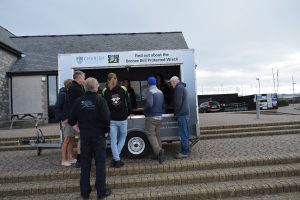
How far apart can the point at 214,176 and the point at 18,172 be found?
3.86 m

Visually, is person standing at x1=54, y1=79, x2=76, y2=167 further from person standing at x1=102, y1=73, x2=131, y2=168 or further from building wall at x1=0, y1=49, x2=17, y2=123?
building wall at x1=0, y1=49, x2=17, y2=123

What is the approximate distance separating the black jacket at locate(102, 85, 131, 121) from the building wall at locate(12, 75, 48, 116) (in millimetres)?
13254

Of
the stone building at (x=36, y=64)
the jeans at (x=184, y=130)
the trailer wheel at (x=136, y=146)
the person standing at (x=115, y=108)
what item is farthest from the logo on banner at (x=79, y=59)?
the stone building at (x=36, y=64)

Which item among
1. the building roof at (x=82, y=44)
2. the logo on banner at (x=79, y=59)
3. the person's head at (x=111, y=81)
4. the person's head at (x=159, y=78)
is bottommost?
the person's head at (x=111, y=81)

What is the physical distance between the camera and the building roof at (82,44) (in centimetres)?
1943

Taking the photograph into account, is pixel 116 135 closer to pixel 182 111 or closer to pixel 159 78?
pixel 182 111

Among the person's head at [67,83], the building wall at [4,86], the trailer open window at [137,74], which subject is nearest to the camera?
the person's head at [67,83]

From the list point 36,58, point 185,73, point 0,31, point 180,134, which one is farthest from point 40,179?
point 0,31

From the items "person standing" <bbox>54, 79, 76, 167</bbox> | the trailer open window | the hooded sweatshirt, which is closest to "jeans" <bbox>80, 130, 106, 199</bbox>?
"person standing" <bbox>54, 79, 76, 167</bbox>

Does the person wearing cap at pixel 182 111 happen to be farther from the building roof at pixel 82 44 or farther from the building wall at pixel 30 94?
the building roof at pixel 82 44

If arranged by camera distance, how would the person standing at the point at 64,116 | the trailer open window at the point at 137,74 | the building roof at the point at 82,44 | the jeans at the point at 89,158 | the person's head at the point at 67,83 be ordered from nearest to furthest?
the jeans at the point at 89,158, the person standing at the point at 64,116, the person's head at the point at 67,83, the trailer open window at the point at 137,74, the building roof at the point at 82,44

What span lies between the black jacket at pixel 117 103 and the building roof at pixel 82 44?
13.7 m

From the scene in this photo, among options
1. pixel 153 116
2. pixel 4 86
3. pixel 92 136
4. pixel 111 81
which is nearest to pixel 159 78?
pixel 153 116

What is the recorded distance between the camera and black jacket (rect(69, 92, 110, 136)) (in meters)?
4.82
